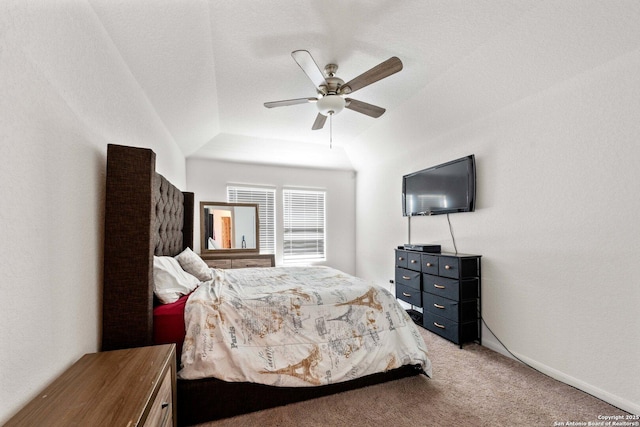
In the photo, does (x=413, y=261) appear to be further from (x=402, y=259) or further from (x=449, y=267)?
(x=449, y=267)

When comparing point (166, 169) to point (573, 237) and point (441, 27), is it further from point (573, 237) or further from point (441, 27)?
point (573, 237)

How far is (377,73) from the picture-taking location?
6.77 ft

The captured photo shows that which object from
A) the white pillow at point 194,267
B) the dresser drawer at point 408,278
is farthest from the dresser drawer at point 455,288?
the white pillow at point 194,267

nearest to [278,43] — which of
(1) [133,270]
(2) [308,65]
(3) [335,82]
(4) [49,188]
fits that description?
(2) [308,65]

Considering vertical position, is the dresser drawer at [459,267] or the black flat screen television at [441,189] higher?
the black flat screen television at [441,189]

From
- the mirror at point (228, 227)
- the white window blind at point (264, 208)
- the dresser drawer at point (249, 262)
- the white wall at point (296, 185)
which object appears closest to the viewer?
the dresser drawer at point (249, 262)

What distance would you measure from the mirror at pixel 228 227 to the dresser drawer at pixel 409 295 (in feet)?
7.94

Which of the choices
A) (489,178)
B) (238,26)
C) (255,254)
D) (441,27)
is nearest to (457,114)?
(489,178)

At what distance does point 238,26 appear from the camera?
193cm

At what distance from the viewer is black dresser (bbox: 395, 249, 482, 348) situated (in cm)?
267

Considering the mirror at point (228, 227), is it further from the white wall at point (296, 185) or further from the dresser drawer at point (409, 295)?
the dresser drawer at point (409, 295)

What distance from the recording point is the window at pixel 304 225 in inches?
200

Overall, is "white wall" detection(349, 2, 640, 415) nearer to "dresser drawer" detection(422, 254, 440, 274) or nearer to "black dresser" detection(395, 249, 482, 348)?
"black dresser" detection(395, 249, 482, 348)

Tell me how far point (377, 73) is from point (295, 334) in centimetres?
203
